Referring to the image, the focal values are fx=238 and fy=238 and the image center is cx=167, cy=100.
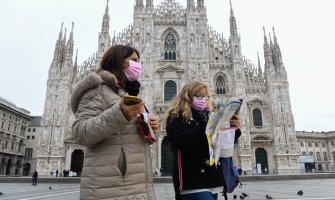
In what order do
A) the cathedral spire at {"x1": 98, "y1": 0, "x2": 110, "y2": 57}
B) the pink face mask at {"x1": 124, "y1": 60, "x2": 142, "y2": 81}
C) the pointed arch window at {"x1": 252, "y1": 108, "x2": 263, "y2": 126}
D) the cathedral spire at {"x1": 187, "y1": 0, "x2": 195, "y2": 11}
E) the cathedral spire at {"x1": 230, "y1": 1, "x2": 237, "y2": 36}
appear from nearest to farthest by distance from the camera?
the pink face mask at {"x1": 124, "y1": 60, "x2": 142, "y2": 81} < the pointed arch window at {"x1": 252, "y1": 108, "x2": 263, "y2": 126} < the cathedral spire at {"x1": 98, "y1": 0, "x2": 110, "y2": 57} < the cathedral spire at {"x1": 230, "y1": 1, "x2": 237, "y2": 36} < the cathedral spire at {"x1": 187, "y1": 0, "x2": 195, "y2": 11}

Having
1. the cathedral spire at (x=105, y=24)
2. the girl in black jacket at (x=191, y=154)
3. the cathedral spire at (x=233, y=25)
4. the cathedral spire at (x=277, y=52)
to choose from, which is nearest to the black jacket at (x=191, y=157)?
the girl in black jacket at (x=191, y=154)

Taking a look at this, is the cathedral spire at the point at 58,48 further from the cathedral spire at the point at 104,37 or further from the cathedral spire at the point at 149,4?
the cathedral spire at the point at 149,4

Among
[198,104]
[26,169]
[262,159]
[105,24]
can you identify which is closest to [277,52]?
[262,159]

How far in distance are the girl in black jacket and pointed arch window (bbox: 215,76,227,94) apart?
25.6 metres

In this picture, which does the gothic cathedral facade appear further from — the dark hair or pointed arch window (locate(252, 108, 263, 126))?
the dark hair

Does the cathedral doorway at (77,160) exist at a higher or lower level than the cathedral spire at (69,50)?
lower

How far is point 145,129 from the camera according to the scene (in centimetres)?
200

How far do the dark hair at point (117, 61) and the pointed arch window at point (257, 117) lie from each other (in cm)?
2699

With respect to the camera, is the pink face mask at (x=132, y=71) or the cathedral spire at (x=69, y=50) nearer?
the pink face mask at (x=132, y=71)

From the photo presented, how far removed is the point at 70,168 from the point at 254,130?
2001 centimetres

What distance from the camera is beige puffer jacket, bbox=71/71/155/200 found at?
1730 mm

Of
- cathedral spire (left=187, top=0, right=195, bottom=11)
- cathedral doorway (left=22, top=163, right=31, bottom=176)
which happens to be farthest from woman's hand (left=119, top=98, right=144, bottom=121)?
cathedral doorway (left=22, top=163, right=31, bottom=176)

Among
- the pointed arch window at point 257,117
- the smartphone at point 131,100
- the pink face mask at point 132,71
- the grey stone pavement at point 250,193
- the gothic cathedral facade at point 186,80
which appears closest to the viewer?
the smartphone at point 131,100

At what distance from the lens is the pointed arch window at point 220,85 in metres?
27.8
